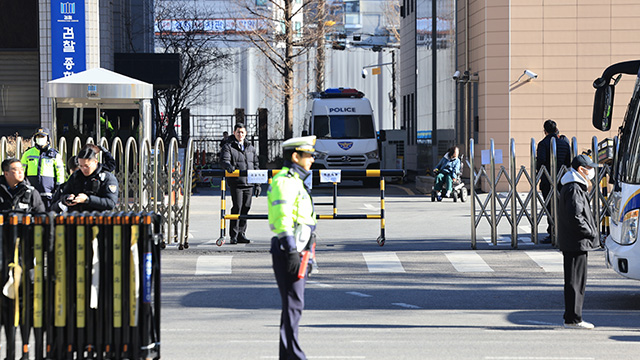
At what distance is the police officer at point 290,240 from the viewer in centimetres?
754

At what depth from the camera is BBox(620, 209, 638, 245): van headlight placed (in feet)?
34.9

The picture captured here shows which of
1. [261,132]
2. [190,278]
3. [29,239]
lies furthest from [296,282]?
[261,132]

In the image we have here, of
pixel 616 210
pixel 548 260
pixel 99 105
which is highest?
pixel 99 105

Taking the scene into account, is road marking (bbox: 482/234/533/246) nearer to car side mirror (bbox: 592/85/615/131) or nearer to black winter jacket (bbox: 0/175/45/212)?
car side mirror (bbox: 592/85/615/131)

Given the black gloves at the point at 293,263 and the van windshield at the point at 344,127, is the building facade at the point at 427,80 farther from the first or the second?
the black gloves at the point at 293,263

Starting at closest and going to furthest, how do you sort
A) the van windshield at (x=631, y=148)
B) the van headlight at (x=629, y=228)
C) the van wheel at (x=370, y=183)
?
the van headlight at (x=629, y=228)
the van windshield at (x=631, y=148)
the van wheel at (x=370, y=183)

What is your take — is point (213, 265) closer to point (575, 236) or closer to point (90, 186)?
point (90, 186)

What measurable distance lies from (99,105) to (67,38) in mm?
5002

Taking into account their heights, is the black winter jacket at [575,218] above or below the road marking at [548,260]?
above

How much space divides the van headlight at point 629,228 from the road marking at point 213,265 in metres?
5.47

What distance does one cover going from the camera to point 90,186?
34.1 ft

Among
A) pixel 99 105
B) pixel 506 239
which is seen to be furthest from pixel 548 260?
pixel 99 105

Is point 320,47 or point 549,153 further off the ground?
point 320,47

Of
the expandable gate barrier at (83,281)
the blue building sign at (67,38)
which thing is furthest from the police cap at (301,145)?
the blue building sign at (67,38)
